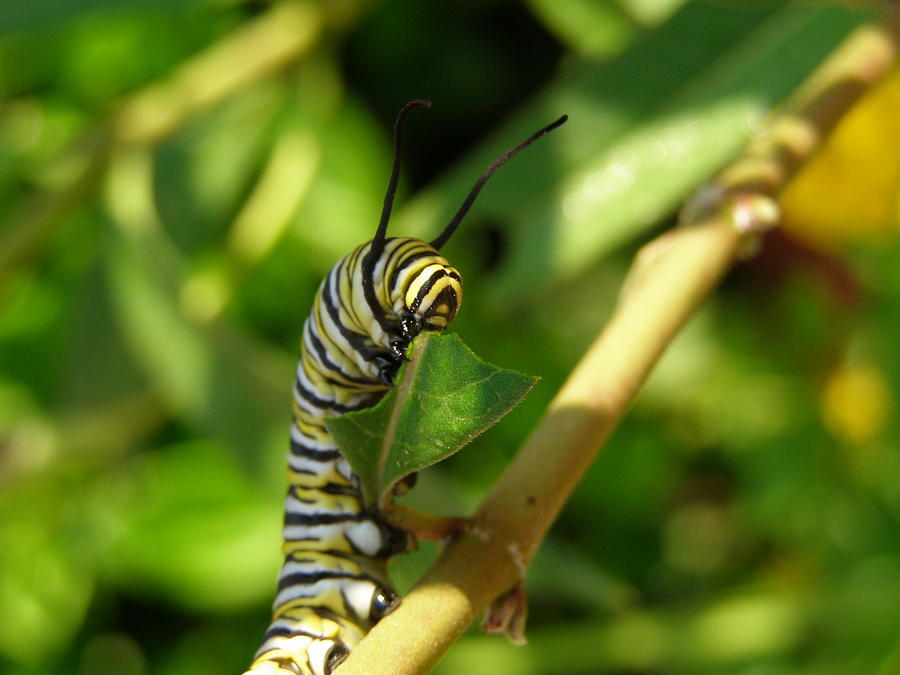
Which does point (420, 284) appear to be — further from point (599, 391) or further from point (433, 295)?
point (599, 391)

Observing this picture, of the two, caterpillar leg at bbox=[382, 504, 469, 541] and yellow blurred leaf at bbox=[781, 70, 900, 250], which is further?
yellow blurred leaf at bbox=[781, 70, 900, 250]

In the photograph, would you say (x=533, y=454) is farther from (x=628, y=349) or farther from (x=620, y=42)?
(x=620, y=42)

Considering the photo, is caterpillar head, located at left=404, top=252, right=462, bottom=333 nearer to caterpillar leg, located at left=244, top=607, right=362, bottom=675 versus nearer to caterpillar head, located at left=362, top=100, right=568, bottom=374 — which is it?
caterpillar head, located at left=362, top=100, right=568, bottom=374

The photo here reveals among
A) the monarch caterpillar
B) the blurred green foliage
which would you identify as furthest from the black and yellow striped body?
the blurred green foliage

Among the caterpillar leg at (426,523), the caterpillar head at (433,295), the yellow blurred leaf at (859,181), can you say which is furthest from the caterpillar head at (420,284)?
the yellow blurred leaf at (859,181)

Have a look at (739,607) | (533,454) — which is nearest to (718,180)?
(533,454)

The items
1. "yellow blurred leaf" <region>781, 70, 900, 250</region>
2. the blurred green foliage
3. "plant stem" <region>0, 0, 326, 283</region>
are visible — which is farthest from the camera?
"plant stem" <region>0, 0, 326, 283</region>
